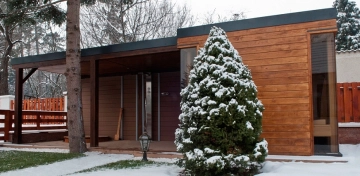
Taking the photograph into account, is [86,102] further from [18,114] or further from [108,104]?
[18,114]

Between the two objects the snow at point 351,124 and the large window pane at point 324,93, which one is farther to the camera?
the snow at point 351,124

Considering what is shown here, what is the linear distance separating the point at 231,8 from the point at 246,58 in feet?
52.9

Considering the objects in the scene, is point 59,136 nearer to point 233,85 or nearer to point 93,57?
point 93,57

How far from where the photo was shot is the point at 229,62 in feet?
17.0

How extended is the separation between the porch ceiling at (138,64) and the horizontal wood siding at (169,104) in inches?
12.1

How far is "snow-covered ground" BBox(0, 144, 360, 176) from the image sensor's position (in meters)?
4.75

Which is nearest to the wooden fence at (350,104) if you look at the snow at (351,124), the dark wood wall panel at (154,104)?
the snow at (351,124)

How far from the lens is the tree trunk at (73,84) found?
7996mm

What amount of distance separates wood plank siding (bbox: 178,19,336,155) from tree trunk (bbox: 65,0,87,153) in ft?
13.1

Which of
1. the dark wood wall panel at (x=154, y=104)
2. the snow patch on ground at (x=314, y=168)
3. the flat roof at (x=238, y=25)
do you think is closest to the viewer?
the snow patch on ground at (x=314, y=168)

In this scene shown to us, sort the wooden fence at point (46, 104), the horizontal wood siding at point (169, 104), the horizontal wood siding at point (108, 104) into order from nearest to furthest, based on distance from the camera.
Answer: the horizontal wood siding at point (169, 104) < the horizontal wood siding at point (108, 104) < the wooden fence at point (46, 104)

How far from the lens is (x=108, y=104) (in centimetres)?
1191

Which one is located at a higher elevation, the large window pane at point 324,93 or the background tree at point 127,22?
the background tree at point 127,22

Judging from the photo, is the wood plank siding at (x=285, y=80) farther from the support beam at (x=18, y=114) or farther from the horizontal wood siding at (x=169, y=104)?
the support beam at (x=18, y=114)
